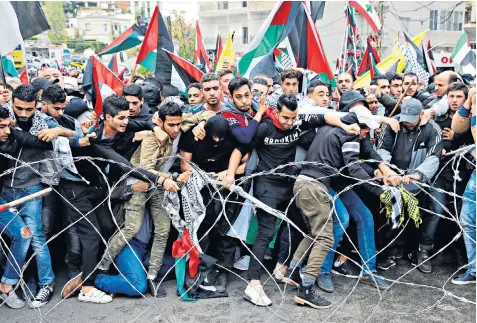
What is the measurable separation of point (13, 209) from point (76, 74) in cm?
761

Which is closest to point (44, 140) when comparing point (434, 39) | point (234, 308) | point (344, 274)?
point (234, 308)

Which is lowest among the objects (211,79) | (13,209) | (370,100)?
(13,209)

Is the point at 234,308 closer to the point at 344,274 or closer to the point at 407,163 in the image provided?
the point at 344,274

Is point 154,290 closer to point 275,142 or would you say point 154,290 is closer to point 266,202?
point 266,202

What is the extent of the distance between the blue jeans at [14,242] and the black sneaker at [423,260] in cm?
A: 365

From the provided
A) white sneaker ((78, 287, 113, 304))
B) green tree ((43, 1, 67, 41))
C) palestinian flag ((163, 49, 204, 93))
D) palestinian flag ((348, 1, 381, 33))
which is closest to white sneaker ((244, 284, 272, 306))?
white sneaker ((78, 287, 113, 304))

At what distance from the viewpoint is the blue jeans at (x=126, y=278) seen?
4348 millimetres

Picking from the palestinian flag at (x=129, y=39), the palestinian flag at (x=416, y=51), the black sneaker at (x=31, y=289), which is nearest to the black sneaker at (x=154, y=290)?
the black sneaker at (x=31, y=289)

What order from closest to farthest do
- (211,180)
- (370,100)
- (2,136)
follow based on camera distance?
1. (2,136)
2. (211,180)
3. (370,100)

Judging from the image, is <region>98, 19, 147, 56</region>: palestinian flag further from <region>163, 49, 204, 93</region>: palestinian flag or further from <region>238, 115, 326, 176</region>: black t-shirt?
<region>238, 115, 326, 176</region>: black t-shirt

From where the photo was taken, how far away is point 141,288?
4375 millimetres

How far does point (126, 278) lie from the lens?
14.3 feet

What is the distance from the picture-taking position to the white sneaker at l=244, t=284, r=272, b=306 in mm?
4270

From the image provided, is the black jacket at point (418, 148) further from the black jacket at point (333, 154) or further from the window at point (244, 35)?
the window at point (244, 35)
